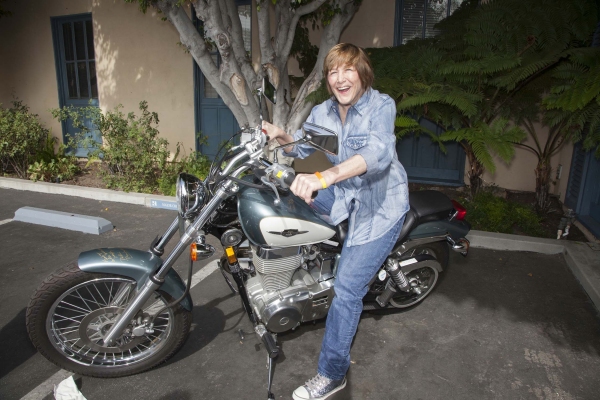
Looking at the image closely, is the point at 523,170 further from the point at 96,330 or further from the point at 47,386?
the point at 47,386

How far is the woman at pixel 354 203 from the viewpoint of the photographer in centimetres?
242

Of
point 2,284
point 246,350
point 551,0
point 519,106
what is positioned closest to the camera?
point 246,350

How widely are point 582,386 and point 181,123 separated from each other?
7.51 metres

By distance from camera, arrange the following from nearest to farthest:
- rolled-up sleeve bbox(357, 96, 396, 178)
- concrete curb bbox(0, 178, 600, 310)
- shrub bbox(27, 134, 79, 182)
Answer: rolled-up sleeve bbox(357, 96, 396, 178) < concrete curb bbox(0, 178, 600, 310) < shrub bbox(27, 134, 79, 182)

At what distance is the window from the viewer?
655 cm

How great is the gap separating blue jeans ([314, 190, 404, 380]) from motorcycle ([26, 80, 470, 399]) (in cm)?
21

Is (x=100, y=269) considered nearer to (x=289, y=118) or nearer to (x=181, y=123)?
(x=289, y=118)

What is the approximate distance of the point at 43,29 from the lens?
9.30 m

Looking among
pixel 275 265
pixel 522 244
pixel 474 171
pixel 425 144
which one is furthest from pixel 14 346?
pixel 425 144

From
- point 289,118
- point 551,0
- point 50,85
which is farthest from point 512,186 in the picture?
point 50,85

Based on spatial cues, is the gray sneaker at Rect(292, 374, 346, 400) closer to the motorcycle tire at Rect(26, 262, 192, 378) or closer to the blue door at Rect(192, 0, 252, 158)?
the motorcycle tire at Rect(26, 262, 192, 378)

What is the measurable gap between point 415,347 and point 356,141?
1.66m

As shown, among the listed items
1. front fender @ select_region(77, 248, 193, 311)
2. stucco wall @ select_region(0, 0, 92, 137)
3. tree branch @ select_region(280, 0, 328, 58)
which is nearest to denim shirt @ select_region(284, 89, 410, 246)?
front fender @ select_region(77, 248, 193, 311)

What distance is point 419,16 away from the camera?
666 centimetres
